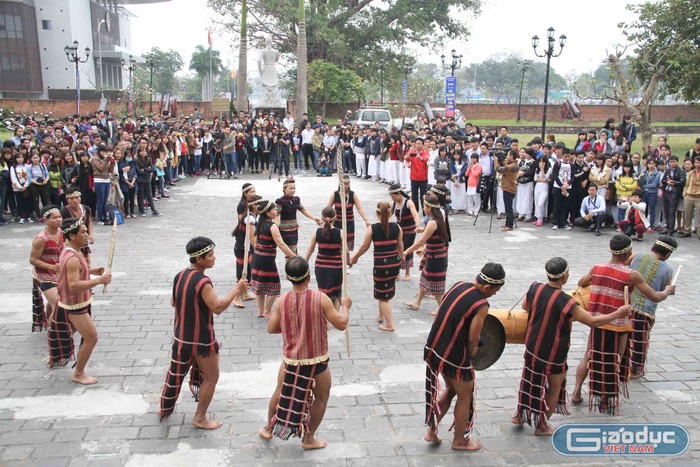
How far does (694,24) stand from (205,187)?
694 inches

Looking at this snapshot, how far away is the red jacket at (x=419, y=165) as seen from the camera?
15.4 metres

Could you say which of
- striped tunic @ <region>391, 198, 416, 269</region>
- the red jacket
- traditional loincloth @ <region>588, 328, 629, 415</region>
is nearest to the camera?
the red jacket

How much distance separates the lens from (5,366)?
22.5 feet

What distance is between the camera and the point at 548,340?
5352mm

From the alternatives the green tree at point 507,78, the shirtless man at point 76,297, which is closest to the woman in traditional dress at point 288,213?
the shirtless man at point 76,297

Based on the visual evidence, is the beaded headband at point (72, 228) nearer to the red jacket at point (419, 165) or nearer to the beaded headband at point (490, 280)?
the beaded headband at point (490, 280)

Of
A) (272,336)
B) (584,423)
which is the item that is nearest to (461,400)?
(584,423)

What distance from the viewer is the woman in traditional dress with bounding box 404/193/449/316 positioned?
324 inches

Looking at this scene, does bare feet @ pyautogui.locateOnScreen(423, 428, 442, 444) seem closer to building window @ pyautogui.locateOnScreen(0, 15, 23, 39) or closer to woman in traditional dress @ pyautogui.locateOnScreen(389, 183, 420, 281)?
woman in traditional dress @ pyautogui.locateOnScreen(389, 183, 420, 281)

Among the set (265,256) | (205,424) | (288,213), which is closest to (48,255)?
(265,256)

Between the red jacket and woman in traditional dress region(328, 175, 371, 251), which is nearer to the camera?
woman in traditional dress region(328, 175, 371, 251)

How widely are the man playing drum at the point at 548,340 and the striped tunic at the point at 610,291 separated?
417mm

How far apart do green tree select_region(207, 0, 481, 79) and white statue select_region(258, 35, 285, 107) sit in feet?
17.6

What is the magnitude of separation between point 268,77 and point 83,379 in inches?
1008
